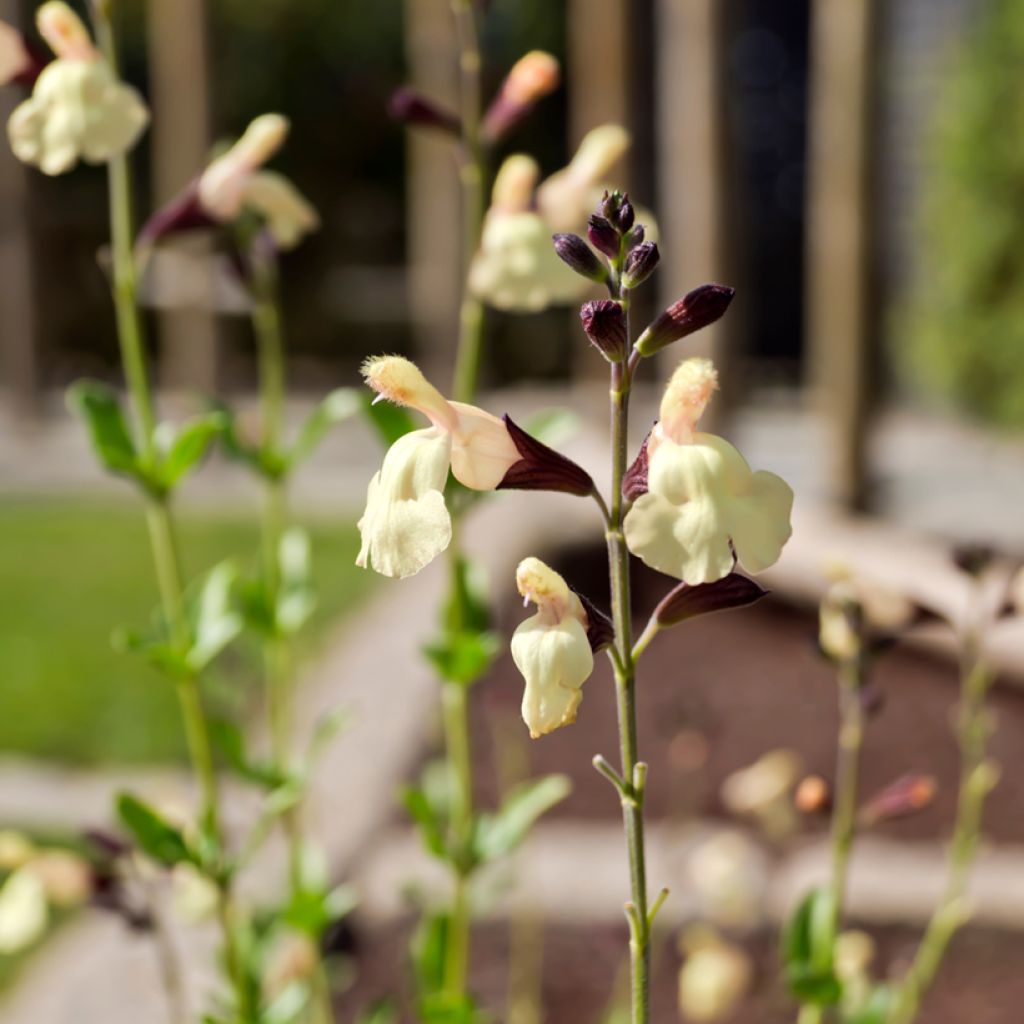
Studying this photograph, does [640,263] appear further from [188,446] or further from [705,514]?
[188,446]

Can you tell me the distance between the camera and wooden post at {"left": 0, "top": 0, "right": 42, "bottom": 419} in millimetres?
5465

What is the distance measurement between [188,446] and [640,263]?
0.60 m

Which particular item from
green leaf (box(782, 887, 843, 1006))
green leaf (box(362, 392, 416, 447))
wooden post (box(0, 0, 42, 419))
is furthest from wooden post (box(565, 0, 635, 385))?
green leaf (box(782, 887, 843, 1006))

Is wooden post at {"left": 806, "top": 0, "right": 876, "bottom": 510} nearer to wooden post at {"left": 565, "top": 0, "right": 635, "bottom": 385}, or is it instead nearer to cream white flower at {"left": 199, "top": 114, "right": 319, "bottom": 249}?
wooden post at {"left": 565, "top": 0, "right": 635, "bottom": 385}

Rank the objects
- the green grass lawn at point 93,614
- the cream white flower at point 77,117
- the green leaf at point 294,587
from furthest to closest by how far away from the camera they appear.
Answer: the green grass lawn at point 93,614 → the green leaf at point 294,587 → the cream white flower at point 77,117

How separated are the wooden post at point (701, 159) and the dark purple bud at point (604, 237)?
300cm

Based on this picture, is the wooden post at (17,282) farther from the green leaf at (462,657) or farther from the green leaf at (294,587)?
the green leaf at (462,657)

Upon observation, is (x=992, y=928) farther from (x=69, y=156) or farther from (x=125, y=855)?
(x=69, y=156)

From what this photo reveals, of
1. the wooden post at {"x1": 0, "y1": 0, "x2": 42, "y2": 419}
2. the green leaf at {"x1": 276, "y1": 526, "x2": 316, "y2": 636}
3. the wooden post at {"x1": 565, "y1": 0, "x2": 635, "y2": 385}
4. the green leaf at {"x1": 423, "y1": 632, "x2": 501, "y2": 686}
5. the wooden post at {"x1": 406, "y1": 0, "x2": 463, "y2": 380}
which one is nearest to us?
the green leaf at {"x1": 423, "y1": 632, "x2": 501, "y2": 686}

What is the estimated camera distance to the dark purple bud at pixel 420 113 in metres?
1.28

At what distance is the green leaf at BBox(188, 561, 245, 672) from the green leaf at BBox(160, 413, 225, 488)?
0.39ft

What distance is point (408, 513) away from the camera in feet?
2.23

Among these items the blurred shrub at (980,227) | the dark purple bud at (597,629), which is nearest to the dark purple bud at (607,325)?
the dark purple bud at (597,629)

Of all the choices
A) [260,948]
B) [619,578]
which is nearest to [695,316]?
[619,578]
